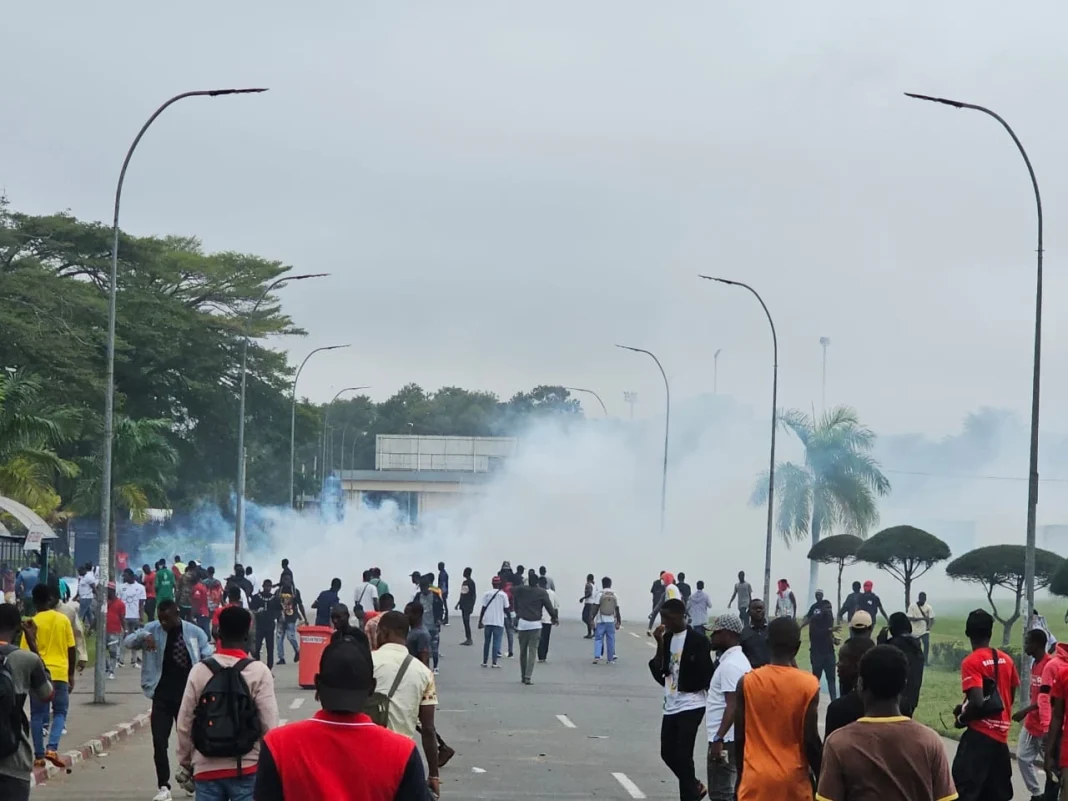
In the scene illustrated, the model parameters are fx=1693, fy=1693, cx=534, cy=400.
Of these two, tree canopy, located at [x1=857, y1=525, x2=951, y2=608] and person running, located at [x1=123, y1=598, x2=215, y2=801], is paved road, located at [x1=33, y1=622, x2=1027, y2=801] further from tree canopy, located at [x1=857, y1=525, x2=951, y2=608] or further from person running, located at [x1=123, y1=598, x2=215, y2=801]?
tree canopy, located at [x1=857, y1=525, x2=951, y2=608]

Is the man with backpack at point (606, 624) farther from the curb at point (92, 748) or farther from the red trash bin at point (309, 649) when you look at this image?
the curb at point (92, 748)

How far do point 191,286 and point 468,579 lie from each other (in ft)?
96.0

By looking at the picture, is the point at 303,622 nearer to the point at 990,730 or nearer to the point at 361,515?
the point at 990,730

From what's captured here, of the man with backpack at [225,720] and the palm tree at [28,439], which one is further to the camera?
the palm tree at [28,439]

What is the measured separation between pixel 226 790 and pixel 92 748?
893 cm

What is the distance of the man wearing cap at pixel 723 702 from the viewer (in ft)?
34.3

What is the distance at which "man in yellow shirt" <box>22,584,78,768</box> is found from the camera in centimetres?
1451

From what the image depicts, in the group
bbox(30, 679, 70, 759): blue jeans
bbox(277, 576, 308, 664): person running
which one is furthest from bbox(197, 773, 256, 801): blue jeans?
bbox(277, 576, 308, 664): person running

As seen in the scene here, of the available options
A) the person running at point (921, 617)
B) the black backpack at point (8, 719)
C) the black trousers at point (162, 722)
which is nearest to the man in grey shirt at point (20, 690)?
the black backpack at point (8, 719)

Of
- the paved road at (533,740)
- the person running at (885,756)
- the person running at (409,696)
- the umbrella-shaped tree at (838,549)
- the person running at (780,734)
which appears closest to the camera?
the person running at (885,756)

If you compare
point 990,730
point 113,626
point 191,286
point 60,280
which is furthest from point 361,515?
point 990,730

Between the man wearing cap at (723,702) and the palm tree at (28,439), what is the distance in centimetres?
2170

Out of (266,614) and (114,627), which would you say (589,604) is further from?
(114,627)

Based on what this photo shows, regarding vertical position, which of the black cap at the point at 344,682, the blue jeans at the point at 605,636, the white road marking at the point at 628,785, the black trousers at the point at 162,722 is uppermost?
the black cap at the point at 344,682
